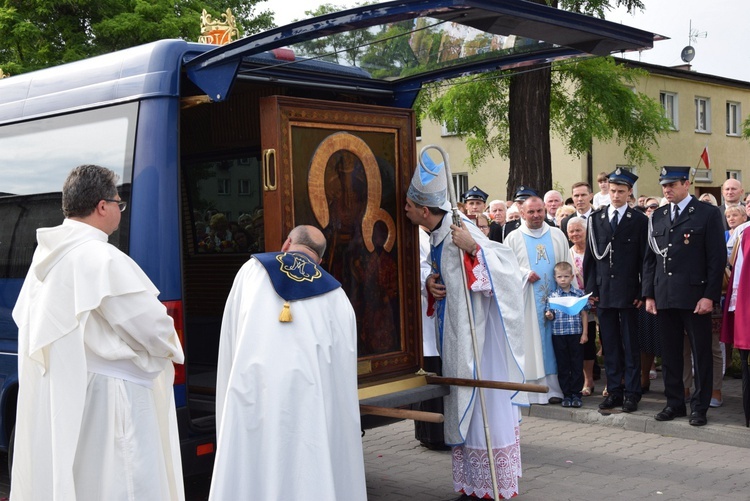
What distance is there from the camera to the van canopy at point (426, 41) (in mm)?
4922

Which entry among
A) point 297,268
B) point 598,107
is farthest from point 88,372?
point 598,107

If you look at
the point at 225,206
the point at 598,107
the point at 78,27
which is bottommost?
the point at 225,206

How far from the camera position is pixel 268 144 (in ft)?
19.0

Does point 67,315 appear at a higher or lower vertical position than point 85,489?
higher

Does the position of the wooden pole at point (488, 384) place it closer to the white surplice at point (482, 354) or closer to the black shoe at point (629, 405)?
the white surplice at point (482, 354)

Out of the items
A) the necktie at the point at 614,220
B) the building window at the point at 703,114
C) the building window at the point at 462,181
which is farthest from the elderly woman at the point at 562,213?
the building window at the point at 703,114

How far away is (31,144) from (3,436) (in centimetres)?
194

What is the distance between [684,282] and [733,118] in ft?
128

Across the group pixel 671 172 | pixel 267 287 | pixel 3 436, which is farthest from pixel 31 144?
pixel 671 172

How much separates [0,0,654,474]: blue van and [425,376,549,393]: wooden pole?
0.19m

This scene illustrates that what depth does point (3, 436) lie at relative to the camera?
630 cm

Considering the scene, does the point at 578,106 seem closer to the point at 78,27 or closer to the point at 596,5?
the point at 596,5

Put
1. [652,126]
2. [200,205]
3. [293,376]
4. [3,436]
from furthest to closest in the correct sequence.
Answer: [652,126] < [200,205] < [3,436] < [293,376]

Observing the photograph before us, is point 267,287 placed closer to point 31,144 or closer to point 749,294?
point 31,144
